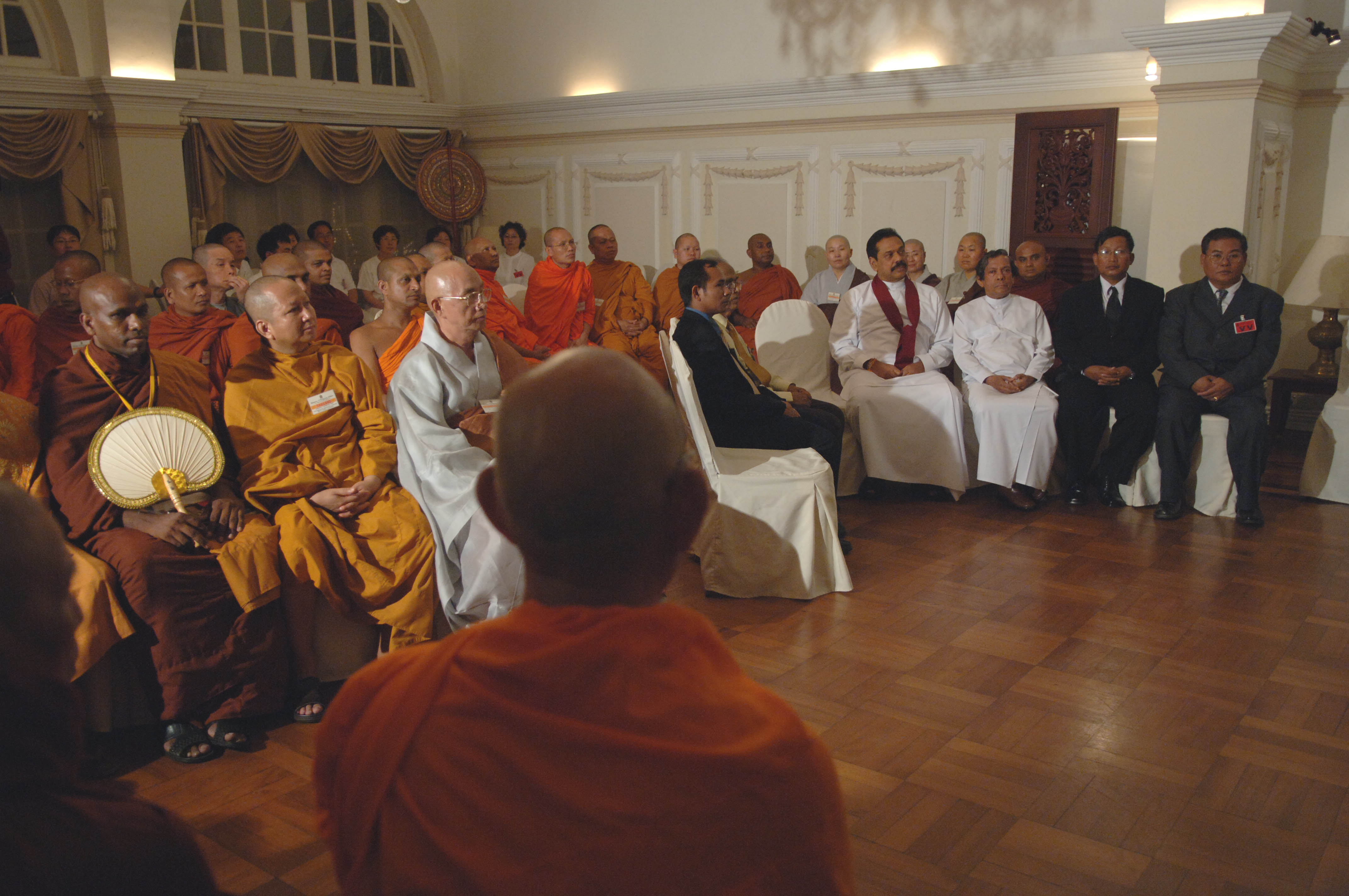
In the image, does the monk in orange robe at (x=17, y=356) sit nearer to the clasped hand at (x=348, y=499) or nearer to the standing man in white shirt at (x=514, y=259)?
the clasped hand at (x=348, y=499)

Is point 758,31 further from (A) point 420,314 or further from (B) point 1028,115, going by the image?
(A) point 420,314

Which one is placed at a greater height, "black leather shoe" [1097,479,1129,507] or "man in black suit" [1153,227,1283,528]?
"man in black suit" [1153,227,1283,528]

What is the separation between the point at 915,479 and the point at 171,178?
22.2 feet

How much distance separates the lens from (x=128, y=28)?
8.33 meters

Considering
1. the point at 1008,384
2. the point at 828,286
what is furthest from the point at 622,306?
the point at 1008,384

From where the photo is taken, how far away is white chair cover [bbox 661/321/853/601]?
392 cm

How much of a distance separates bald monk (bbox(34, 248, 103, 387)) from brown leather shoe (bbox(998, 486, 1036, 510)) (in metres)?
4.39

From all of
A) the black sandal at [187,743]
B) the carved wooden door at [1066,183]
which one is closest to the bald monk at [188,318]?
the black sandal at [187,743]

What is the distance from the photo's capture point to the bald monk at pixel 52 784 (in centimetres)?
91

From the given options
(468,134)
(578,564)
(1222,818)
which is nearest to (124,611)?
(578,564)

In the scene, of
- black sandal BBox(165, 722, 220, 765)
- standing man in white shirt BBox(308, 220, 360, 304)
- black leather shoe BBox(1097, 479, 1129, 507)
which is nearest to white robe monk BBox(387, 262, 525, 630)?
black sandal BBox(165, 722, 220, 765)

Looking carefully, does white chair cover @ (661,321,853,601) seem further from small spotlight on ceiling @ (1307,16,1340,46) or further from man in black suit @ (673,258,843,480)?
small spotlight on ceiling @ (1307,16,1340,46)

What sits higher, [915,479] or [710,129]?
[710,129]

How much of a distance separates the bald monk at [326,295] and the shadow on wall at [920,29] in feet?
14.9
